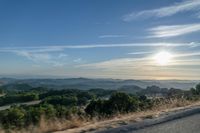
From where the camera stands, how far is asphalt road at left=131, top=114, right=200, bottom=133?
848cm

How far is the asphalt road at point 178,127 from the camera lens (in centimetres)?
848

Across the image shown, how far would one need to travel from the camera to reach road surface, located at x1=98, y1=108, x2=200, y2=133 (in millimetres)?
8562

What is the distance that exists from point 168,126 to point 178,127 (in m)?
0.29

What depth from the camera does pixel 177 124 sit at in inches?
373

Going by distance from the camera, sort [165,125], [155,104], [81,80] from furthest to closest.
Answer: [81,80]
[155,104]
[165,125]

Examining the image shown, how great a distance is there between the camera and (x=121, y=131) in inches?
338

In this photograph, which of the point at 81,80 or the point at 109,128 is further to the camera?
the point at 81,80

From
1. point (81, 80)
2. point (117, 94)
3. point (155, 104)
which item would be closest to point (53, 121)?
point (155, 104)

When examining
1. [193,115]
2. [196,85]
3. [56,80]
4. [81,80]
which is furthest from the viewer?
[56,80]

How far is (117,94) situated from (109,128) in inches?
966

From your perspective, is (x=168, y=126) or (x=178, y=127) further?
(x=168, y=126)

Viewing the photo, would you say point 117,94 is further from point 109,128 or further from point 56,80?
point 56,80

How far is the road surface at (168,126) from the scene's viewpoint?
856 cm

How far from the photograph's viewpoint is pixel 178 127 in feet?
29.4
